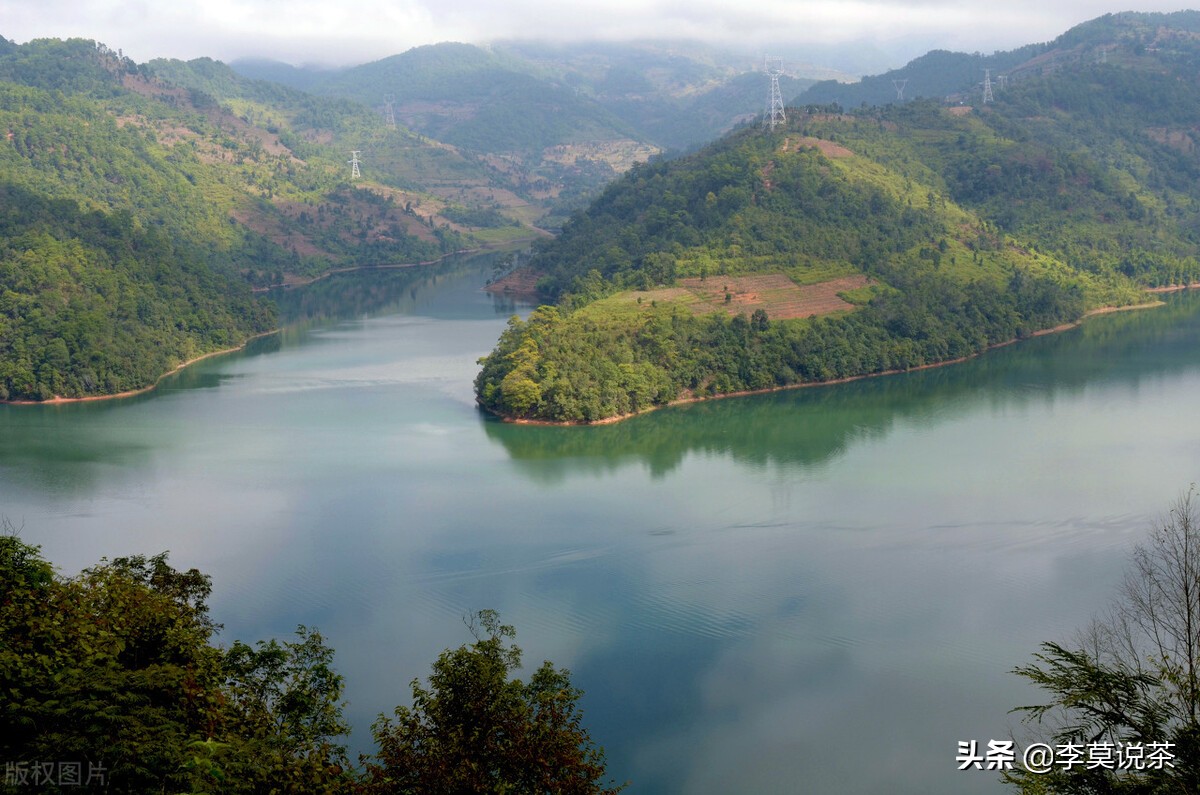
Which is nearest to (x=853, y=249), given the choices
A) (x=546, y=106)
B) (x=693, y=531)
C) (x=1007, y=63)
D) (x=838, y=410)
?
(x=838, y=410)

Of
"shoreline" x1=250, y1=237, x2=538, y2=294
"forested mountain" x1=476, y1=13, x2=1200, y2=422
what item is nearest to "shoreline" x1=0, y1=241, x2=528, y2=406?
"shoreline" x1=250, y1=237, x2=538, y2=294

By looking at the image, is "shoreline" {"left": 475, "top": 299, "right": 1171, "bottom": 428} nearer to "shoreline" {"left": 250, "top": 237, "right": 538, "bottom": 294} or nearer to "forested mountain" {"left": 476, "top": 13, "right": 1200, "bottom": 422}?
"forested mountain" {"left": 476, "top": 13, "right": 1200, "bottom": 422}

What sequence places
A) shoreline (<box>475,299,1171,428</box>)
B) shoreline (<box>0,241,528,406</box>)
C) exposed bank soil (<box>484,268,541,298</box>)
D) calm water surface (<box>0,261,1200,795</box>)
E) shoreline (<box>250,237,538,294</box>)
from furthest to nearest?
1. shoreline (<box>250,237,538,294</box>)
2. exposed bank soil (<box>484,268,541,298</box>)
3. shoreline (<box>0,241,528,406</box>)
4. shoreline (<box>475,299,1171,428</box>)
5. calm water surface (<box>0,261,1200,795</box>)

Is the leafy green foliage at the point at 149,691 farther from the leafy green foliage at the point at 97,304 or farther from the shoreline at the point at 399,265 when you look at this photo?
the shoreline at the point at 399,265

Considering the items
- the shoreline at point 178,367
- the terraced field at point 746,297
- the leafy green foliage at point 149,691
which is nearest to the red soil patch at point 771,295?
the terraced field at point 746,297

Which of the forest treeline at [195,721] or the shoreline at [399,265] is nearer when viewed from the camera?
the forest treeline at [195,721]
